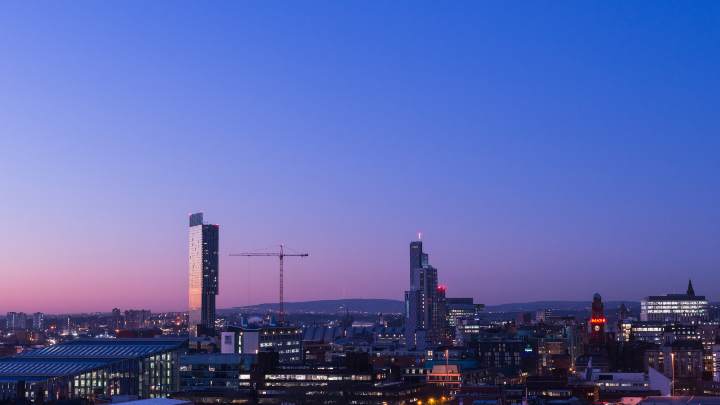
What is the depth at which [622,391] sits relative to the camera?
14088 centimetres

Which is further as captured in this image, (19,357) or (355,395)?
(19,357)

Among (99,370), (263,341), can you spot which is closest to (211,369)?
(99,370)

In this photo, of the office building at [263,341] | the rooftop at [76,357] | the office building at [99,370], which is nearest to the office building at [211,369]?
the office building at [99,370]

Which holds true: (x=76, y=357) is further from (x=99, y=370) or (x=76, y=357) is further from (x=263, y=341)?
(x=263, y=341)

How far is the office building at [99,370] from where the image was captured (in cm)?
13650

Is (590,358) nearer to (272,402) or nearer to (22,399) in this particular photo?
(272,402)

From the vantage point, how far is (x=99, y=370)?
143875 millimetres

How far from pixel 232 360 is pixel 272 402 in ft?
97.5

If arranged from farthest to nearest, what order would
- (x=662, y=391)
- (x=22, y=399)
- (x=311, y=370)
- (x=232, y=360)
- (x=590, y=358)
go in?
(x=590, y=358) < (x=232, y=360) < (x=662, y=391) < (x=311, y=370) < (x=22, y=399)

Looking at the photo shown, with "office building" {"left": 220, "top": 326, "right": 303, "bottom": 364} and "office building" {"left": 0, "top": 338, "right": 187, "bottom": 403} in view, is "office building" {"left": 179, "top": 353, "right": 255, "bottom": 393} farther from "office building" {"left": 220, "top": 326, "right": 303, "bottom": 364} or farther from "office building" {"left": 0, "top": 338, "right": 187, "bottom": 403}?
"office building" {"left": 220, "top": 326, "right": 303, "bottom": 364}

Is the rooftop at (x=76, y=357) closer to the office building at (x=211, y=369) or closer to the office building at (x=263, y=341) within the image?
the office building at (x=211, y=369)

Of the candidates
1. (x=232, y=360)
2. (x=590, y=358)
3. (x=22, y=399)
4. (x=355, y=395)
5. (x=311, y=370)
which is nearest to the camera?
(x=22, y=399)

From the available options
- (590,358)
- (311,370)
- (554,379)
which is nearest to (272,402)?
(311,370)

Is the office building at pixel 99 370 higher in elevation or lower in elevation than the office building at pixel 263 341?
lower
